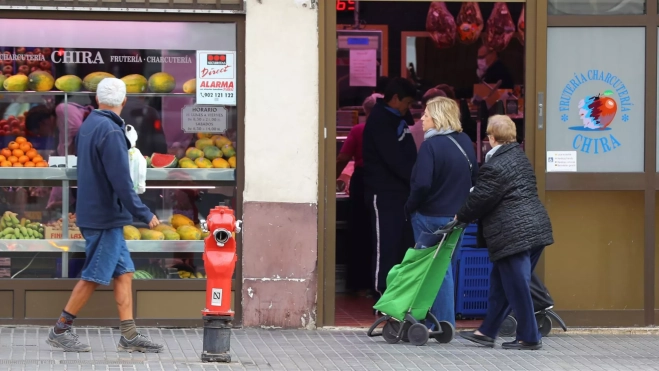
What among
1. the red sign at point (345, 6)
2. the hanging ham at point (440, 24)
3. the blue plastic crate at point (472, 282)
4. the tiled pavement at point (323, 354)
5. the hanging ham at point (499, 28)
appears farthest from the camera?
the red sign at point (345, 6)

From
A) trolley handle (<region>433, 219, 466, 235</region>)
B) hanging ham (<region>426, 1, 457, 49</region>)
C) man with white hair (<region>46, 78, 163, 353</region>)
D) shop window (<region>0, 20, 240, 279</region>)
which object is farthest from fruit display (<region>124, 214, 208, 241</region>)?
hanging ham (<region>426, 1, 457, 49</region>)

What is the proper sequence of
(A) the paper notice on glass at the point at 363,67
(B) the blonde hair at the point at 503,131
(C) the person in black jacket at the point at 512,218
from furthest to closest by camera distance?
(A) the paper notice on glass at the point at 363,67, (B) the blonde hair at the point at 503,131, (C) the person in black jacket at the point at 512,218

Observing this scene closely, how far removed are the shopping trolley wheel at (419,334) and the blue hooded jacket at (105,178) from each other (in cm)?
216

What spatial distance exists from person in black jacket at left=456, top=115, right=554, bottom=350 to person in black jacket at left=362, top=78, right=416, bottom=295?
1.74 m

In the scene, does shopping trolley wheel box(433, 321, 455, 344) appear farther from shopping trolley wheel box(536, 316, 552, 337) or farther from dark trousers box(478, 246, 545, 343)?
shopping trolley wheel box(536, 316, 552, 337)

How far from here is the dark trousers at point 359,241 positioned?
38.2 feet

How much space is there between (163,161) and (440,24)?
350 centimetres

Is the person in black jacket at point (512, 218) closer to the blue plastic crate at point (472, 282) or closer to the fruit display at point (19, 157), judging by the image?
the blue plastic crate at point (472, 282)

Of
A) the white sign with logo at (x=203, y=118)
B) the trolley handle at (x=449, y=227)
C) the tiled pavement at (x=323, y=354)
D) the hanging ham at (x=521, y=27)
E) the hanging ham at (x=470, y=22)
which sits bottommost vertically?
the tiled pavement at (x=323, y=354)

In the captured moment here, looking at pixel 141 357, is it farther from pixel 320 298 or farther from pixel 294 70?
pixel 294 70

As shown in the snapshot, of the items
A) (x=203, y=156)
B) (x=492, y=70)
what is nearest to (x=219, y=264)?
(x=203, y=156)

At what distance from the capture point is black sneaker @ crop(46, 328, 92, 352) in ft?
26.2

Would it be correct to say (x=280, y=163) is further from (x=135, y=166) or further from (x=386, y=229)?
(x=386, y=229)

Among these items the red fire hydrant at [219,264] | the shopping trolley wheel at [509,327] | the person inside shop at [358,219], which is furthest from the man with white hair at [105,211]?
the person inside shop at [358,219]
